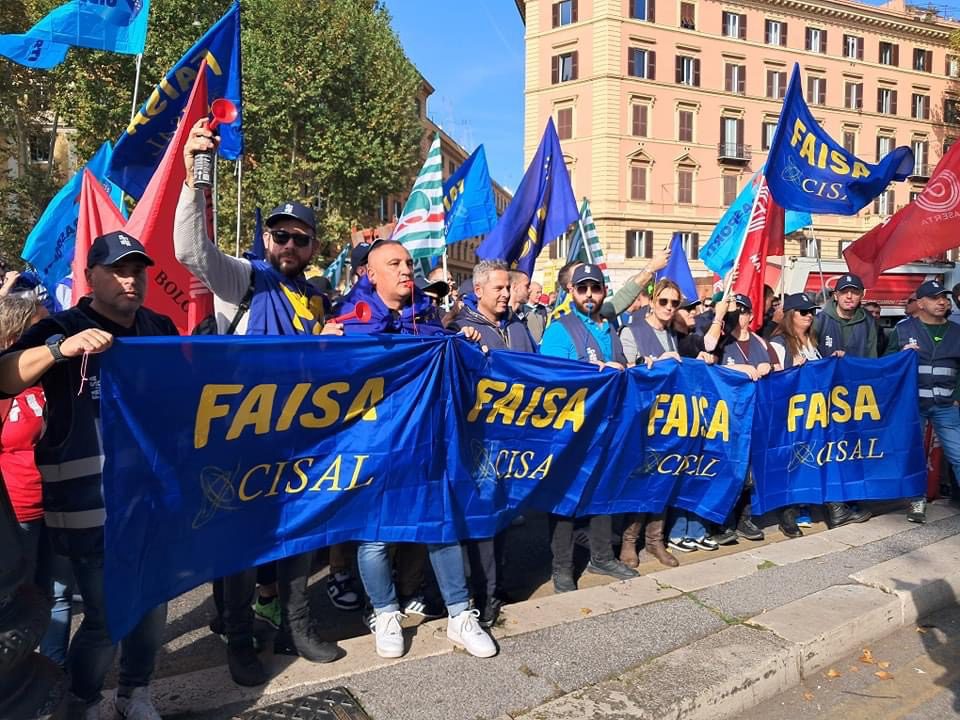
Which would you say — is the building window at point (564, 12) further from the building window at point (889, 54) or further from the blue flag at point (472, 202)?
the blue flag at point (472, 202)

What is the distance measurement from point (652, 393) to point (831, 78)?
167ft

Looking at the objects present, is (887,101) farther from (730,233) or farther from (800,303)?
(800,303)

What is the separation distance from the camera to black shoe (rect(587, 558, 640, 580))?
468 centimetres

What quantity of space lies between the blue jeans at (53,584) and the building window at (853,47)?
5508cm

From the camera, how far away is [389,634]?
3443mm

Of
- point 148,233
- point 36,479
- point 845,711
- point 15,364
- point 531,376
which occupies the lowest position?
point 845,711

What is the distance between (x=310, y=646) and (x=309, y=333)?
1469mm

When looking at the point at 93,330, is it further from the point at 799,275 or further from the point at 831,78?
the point at 831,78

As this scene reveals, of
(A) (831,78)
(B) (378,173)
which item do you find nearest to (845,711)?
(B) (378,173)

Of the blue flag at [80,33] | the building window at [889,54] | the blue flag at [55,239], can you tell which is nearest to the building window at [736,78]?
the building window at [889,54]

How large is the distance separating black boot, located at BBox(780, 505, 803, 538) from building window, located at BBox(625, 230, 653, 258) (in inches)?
1473

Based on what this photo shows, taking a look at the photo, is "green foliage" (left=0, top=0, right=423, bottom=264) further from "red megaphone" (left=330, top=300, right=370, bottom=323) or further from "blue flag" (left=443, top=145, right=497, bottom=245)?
"red megaphone" (left=330, top=300, right=370, bottom=323)

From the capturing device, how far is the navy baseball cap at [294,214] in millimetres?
3592

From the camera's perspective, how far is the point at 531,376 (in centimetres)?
425
